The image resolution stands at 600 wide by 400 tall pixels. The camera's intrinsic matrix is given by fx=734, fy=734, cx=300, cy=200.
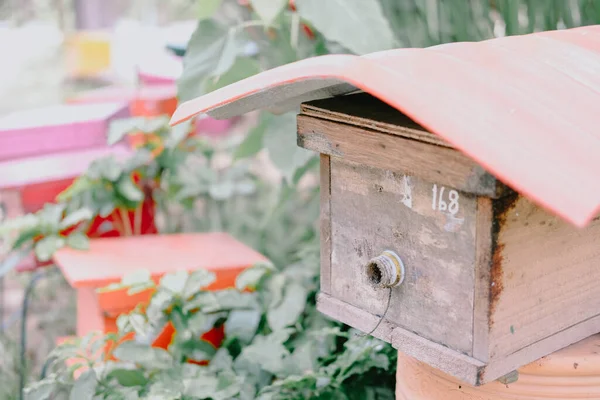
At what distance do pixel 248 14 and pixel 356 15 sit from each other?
2.51 ft

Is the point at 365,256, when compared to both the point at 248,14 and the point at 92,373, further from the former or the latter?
the point at 248,14

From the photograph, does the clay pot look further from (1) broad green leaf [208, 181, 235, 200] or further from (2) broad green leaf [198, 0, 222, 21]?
(1) broad green leaf [208, 181, 235, 200]

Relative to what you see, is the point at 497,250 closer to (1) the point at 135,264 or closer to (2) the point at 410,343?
(2) the point at 410,343

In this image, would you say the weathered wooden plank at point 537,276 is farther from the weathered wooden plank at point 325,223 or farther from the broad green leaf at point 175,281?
the broad green leaf at point 175,281

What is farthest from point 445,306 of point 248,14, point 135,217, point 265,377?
point 135,217

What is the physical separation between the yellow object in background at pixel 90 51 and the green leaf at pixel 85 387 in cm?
439

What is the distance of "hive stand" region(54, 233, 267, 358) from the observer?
2111 millimetres

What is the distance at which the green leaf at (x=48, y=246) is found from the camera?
Answer: 91.1 inches

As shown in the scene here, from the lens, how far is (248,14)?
2.48 m

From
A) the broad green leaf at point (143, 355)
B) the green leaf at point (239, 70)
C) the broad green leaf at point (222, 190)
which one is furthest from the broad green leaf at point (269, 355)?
the broad green leaf at point (222, 190)

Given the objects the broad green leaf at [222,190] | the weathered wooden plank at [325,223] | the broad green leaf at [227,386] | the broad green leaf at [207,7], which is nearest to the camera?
the weathered wooden plank at [325,223]

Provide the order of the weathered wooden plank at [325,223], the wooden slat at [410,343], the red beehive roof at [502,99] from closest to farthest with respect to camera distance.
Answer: the red beehive roof at [502,99], the wooden slat at [410,343], the weathered wooden plank at [325,223]

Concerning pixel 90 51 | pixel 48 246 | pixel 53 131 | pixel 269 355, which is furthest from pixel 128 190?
pixel 90 51

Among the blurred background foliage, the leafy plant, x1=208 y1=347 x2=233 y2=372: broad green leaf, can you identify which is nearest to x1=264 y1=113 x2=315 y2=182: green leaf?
the blurred background foliage
